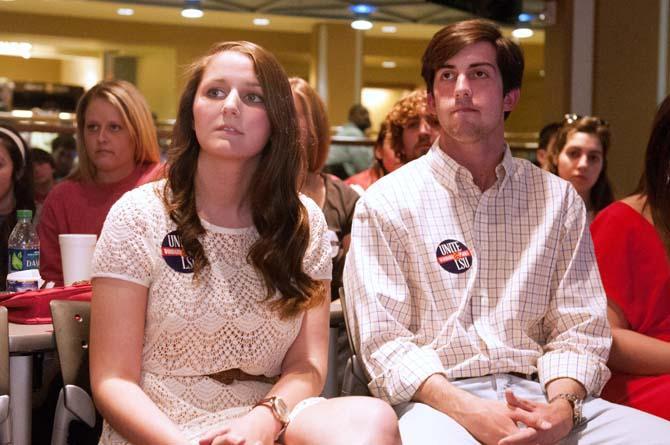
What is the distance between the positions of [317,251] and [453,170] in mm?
519

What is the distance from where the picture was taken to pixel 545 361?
2434mm

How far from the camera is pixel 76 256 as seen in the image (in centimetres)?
284

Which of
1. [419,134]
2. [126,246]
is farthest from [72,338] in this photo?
[419,134]

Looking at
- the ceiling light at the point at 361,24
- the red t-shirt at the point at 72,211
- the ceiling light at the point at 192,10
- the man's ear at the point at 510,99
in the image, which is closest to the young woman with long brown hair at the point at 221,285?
the man's ear at the point at 510,99

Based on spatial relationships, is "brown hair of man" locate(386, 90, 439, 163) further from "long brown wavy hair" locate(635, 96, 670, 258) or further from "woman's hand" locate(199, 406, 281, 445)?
"woman's hand" locate(199, 406, 281, 445)

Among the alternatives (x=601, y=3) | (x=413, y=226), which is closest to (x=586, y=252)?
(x=413, y=226)

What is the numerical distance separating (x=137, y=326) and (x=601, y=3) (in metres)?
5.16

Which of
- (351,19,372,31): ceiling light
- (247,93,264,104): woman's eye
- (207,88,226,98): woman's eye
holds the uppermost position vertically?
(351,19,372,31): ceiling light

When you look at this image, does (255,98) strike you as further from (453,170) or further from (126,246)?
(453,170)

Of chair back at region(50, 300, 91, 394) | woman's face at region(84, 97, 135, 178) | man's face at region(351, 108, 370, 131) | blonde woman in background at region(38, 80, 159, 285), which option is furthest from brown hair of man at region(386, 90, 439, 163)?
man's face at region(351, 108, 370, 131)

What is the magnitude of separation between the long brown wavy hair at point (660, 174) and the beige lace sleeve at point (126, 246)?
1.50 metres

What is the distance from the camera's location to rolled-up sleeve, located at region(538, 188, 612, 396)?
2.41 metres

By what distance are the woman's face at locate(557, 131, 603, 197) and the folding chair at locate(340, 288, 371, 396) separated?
78.4 inches

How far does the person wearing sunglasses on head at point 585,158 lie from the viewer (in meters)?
4.16
